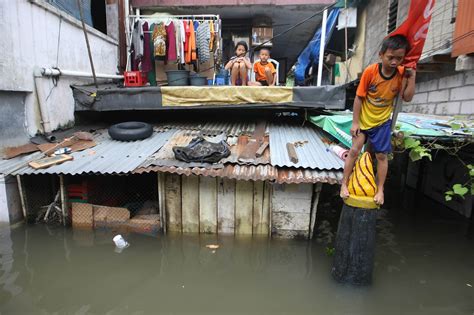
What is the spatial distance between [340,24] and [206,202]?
867 centimetres

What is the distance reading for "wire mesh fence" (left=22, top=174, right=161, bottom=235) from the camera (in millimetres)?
5664

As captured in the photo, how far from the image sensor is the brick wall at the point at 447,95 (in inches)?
221

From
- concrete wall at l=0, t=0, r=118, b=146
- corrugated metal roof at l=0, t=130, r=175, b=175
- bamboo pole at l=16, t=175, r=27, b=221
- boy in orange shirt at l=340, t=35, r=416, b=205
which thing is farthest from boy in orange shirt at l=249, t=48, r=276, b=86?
bamboo pole at l=16, t=175, r=27, b=221

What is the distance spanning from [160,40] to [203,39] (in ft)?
3.90

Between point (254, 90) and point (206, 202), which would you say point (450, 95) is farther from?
point (206, 202)

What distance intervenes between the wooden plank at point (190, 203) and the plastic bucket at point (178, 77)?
3103 millimetres

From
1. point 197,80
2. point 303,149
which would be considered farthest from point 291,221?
point 197,80

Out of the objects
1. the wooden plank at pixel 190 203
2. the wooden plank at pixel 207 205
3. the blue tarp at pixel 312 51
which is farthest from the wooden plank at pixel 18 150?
the blue tarp at pixel 312 51

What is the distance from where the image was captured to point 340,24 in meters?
10.5

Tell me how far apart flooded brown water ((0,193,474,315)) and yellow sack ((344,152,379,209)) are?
4.04 ft

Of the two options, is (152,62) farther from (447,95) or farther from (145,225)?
(447,95)

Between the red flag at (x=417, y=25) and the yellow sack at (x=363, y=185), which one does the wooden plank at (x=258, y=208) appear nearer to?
the yellow sack at (x=363, y=185)

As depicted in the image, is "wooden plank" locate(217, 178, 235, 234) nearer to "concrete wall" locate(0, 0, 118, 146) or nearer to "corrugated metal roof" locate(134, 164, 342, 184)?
"corrugated metal roof" locate(134, 164, 342, 184)

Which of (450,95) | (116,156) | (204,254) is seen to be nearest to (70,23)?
(116,156)
